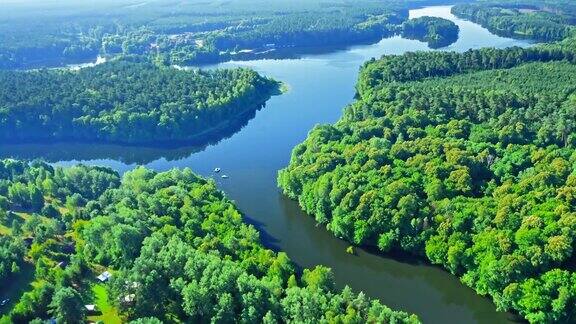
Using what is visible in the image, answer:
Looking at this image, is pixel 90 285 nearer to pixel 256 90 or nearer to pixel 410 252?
pixel 410 252

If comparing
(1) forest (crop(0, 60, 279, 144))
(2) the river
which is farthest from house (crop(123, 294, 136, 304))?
(1) forest (crop(0, 60, 279, 144))

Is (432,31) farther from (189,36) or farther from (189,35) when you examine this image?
(189,35)

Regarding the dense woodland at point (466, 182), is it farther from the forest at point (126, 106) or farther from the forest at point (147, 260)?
the forest at point (126, 106)

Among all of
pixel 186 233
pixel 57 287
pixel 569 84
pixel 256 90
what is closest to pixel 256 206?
pixel 186 233

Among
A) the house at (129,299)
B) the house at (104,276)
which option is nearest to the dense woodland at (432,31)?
the house at (104,276)

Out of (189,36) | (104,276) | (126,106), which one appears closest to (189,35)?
(189,36)
